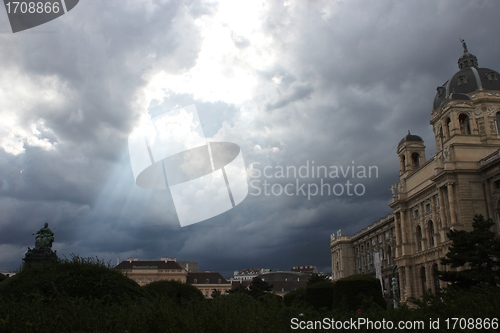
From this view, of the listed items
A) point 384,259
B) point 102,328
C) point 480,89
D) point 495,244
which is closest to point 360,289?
point 495,244

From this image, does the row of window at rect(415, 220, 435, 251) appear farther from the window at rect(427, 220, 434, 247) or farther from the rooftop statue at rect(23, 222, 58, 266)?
the rooftop statue at rect(23, 222, 58, 266)

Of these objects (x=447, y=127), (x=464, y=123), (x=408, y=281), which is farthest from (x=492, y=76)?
(x=408, y=281)

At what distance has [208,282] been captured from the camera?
121812 millimetres

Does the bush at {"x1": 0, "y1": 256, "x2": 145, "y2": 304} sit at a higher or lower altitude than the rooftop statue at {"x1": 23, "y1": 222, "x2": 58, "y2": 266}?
lower

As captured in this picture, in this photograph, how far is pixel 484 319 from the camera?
8.66 metres

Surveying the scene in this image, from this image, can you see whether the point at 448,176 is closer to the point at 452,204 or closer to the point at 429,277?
the point at 452,204

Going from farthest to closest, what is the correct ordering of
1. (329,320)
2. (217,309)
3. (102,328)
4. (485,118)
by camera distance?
(485,118), (217,309), (329,320), (102,328)

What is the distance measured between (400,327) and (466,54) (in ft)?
206

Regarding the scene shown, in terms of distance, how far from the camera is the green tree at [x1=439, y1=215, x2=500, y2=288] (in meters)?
30.5

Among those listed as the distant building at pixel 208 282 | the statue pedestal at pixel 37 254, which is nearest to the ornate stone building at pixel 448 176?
the statue pedestal at pixel 37 254

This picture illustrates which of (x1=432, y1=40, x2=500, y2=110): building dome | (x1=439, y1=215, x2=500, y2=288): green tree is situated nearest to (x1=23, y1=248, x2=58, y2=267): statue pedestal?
(x1=439, y1=215, x2=500, y2=288): green tree

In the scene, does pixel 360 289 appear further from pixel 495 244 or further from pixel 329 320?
pixel 329 320

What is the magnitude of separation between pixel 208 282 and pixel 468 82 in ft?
286

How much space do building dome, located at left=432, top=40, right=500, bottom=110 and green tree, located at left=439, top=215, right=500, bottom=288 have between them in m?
26.8
